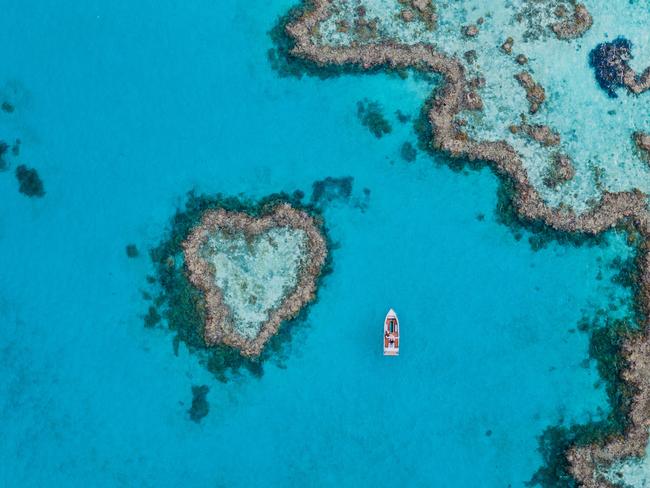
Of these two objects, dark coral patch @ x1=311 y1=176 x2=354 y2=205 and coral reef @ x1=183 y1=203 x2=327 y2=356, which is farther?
dark coral patch @ x1=311 y1=176 x2=354 y2=205

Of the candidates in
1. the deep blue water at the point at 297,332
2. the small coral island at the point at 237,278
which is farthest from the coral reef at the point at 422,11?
the small coral island at the point at 237,278

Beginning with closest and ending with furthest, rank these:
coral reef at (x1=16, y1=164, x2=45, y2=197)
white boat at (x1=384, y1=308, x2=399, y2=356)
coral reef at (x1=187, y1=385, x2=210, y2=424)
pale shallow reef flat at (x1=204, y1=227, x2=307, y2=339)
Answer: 1. white boat at (x1=384, y1=308, x2=399, y2=356)
2. coral reef at (x1=187, y1=385, x2=210, y2=424)
3. pale shallow reef flat at (x1=204, y1=227, x2=307, y2=339)
4. coral reef at (x1=16, y1=164, x2=45, y2=197)

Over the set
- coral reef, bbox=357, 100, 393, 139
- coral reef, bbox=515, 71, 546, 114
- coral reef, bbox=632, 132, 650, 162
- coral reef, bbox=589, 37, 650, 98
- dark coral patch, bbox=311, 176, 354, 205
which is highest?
coral reef, bbox=589, 37, 650, 98

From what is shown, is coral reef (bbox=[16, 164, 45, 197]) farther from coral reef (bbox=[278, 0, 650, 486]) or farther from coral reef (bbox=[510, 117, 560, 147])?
coral reef (bbox=[510, 117, 560, 147])

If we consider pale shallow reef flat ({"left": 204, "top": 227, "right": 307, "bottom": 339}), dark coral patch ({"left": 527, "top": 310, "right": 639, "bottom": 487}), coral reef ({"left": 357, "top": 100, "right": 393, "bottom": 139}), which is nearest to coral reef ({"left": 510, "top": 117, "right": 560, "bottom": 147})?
coral reef ({"left": 357, "top": 100, "right": 393, "bottom": 139})

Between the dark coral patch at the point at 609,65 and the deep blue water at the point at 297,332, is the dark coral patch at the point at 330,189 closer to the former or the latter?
the deep blue water at the point at 297,332

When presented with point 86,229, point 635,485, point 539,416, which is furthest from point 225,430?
point 635,485
